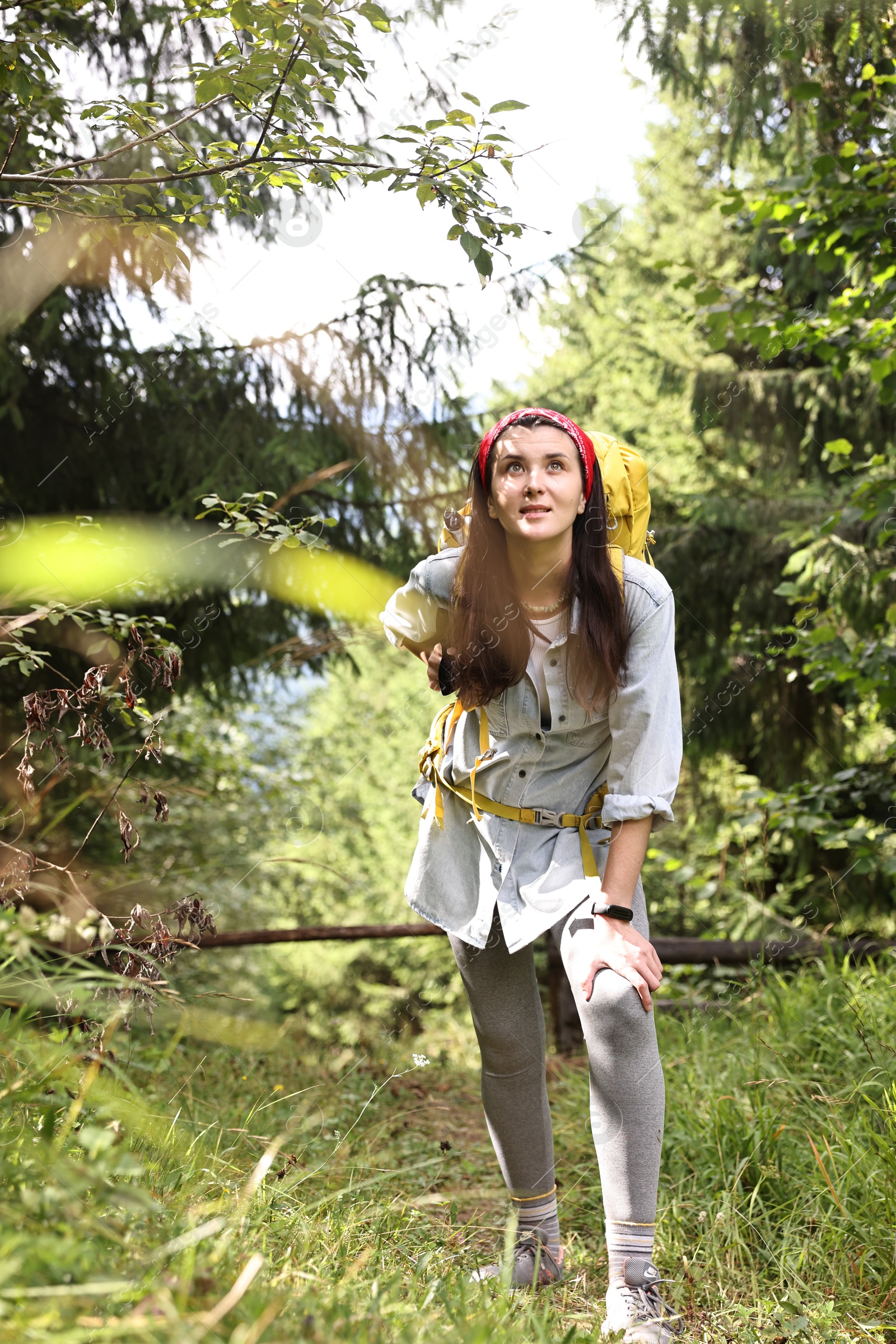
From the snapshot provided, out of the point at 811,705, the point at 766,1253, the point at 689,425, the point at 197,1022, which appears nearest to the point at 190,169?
the point at 766,1253

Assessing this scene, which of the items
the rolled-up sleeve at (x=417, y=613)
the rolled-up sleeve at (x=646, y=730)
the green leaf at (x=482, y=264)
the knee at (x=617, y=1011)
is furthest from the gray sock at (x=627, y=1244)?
the green leaf at (x=482, y=264)

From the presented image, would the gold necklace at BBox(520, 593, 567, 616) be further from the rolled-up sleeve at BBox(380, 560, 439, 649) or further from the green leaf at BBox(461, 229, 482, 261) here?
the green leaf at BBox(461, 229, 482, 261)

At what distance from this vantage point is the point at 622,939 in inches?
75.8

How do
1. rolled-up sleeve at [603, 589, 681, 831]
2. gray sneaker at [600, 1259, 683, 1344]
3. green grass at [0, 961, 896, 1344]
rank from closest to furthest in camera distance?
green grass at [0, 961, 896, 1344] < gray sneaker at [600, 1259, 683, 1344] < rolled-up sleeve at [603, 589, 681, 831]

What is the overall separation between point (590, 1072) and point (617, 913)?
392 mm

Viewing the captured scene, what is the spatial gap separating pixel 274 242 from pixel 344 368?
0.64 metres

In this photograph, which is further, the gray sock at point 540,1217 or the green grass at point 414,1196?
the gray sock at point 540,1217

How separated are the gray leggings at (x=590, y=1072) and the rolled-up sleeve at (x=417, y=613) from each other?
2.37 ft

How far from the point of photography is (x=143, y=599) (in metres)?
4.16

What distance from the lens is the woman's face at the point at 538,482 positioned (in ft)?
7.04

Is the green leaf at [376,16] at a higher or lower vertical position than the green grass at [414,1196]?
higher

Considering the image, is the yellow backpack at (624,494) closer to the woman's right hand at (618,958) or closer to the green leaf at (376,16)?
the woman's right hand at (618,958)

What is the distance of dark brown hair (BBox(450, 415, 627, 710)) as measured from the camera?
6.88 feet

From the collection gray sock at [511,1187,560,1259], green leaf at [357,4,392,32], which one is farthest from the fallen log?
green leaf at [357,4,392,32]
